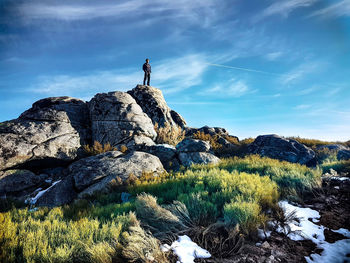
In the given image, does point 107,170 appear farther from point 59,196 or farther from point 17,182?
point 17,182

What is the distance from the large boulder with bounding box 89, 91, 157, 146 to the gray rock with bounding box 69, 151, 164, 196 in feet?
11.3

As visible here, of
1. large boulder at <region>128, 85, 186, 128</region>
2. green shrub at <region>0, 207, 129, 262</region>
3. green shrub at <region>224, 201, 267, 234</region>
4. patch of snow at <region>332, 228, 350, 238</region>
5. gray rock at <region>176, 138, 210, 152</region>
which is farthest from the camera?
large boulder at <region>128, 85, 186, 128</region>

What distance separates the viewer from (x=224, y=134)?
19.3 metres

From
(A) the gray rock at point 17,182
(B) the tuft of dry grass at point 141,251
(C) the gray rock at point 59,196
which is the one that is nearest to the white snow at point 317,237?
(B) the tuft of dry grass at point 141,251

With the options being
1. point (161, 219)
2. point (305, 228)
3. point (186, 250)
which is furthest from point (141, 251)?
point (305, 228)

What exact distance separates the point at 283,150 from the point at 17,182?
15062 mm

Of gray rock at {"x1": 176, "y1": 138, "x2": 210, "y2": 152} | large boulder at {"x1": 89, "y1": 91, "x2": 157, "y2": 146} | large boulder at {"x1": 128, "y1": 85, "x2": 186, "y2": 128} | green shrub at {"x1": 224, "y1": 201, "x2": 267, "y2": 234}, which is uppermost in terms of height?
large boulder at {"x1": 128, "y1": 85, "x2": 186, "y2": 128}

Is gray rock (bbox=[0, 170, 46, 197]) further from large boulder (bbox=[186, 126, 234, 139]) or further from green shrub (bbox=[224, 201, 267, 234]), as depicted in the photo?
large boulder (bbox=[186, 126, 234, 139])

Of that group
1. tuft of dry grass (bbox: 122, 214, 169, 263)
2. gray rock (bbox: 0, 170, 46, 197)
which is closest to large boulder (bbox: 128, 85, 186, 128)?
gray rock (bbox: 0, 170, 46, 197)

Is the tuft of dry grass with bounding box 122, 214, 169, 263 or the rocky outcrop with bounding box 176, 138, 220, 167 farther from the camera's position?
the rocky outcrop with bounding box 176, 138, 220, 167

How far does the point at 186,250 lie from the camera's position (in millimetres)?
3326

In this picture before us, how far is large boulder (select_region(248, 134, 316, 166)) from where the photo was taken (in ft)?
41.8

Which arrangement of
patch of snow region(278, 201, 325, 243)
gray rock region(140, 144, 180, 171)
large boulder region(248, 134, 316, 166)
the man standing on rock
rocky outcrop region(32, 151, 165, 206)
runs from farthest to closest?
the man standing on rock
large boulder region(248, 134, 316, 166)
gray rock region(140, 144, 180, 171)
rocky outcrop region(32, 151, 165, 206)
patch of snow region(278, 201, 325, 243)

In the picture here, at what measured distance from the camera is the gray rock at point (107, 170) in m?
7.53
